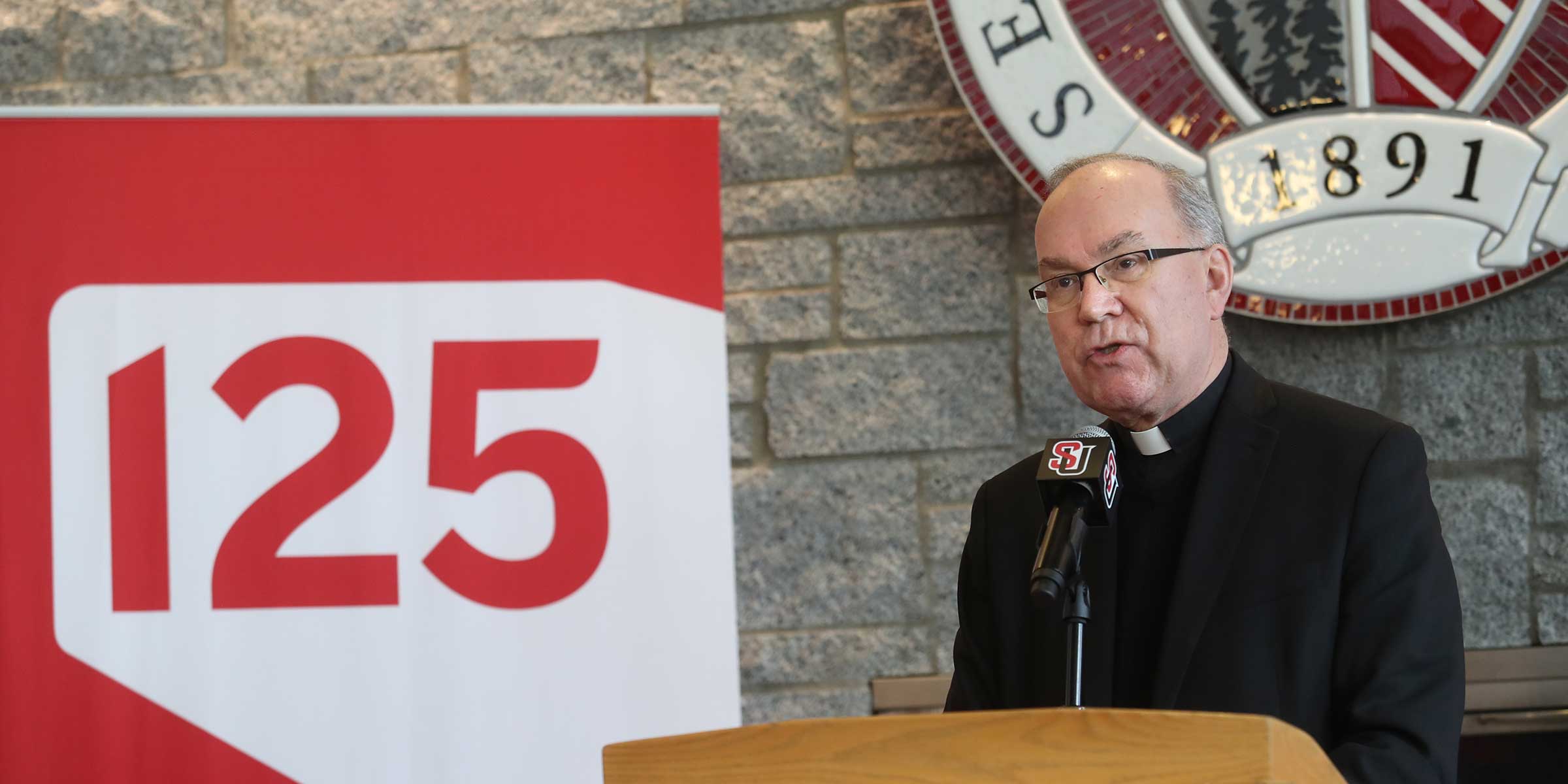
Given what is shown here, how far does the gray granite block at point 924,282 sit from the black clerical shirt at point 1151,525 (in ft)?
3.57

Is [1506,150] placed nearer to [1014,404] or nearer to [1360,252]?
[1360,252]

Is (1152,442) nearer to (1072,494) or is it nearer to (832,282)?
(1072,494)

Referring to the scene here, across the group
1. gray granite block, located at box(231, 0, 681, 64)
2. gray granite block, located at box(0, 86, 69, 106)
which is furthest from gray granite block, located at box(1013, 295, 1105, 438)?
gray granite block, located at box(0, 86, 69, 106)

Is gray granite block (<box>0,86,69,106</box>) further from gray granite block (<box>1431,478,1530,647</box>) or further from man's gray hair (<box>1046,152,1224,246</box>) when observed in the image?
gray granite block (<box>1431,478,1530,647</box>)

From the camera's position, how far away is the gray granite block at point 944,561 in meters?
2.68

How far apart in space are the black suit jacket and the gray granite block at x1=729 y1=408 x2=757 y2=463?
1215mm

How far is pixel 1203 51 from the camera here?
98.7 inches

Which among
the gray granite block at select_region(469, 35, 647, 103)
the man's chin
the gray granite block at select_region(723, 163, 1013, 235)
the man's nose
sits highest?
the gray granite block at select_region(469, 35, 647, 103)

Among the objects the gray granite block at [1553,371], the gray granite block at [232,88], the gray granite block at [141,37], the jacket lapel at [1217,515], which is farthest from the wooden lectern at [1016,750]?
the gray granite block at [141,37]

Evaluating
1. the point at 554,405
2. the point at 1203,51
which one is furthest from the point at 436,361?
the point at 1203,51

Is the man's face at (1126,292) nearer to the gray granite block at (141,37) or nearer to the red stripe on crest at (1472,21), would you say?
the red stripe on crest at (1472,21)

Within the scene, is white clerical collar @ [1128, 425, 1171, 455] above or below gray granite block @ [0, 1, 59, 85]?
below

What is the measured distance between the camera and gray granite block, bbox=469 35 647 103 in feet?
9.30

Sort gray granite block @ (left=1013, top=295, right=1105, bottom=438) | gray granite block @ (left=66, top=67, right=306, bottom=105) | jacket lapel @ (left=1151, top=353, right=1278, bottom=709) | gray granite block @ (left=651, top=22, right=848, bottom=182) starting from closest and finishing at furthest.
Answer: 1. jacket lapel @ (left=1151, top=353, right=1278, bottom=709)
2. gray granite block @ (left=1013, top=295, right=1105, bottom=438)
3. gray granite block @ (left=651, top=22, right=848, bottom=182)
4. gray granite block @ (left=66, top=67, right=306, bottom=105)
